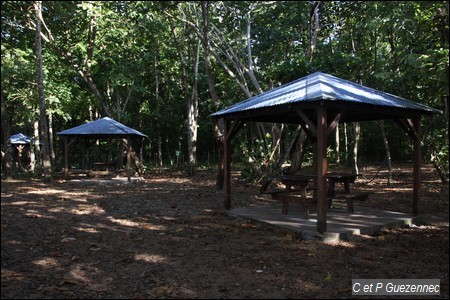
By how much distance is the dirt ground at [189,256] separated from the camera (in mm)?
4145

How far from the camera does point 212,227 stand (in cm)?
725

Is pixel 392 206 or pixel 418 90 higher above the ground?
pixel 418 90

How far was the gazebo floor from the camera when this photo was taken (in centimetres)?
628

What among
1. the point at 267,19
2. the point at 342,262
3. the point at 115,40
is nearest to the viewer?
the point at 342,262

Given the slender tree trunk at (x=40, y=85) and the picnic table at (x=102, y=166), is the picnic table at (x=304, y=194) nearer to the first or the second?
the slender tree trunk at (x=40, y=85)

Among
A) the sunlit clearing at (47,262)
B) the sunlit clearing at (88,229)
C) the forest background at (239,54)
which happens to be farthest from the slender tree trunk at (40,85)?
the sunlit clearing at (47,262)

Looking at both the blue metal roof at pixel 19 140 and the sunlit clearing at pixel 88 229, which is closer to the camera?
the sunlit clearing at pixel 88 229

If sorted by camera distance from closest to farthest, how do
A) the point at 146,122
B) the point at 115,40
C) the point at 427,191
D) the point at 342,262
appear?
1. the point at 342,262
2. the point at 427,191
3. the point at 115,40
4. the point at 146,122

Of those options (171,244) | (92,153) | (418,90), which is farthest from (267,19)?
(92,153)

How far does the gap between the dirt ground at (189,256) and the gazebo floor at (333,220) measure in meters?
0.16

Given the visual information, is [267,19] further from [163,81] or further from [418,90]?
[163,81]

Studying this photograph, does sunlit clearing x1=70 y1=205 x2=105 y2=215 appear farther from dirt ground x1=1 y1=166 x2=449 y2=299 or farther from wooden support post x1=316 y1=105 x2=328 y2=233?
wooden support post x1=316 y1=105 x2=328 y2=233

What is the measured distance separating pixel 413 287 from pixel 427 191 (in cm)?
922

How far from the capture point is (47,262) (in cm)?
490
